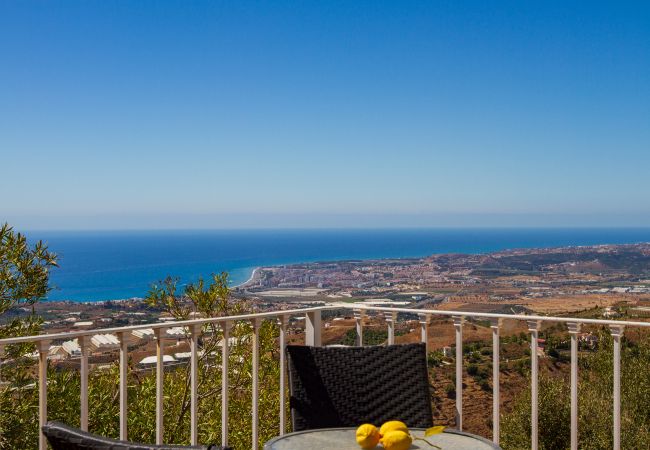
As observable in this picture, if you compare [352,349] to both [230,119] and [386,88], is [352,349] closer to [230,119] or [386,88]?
[386,88]

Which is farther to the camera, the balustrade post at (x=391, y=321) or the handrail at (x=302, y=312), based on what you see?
the balustrade post at (x=391, y=321)

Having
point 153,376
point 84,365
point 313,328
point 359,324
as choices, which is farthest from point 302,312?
point 153,376

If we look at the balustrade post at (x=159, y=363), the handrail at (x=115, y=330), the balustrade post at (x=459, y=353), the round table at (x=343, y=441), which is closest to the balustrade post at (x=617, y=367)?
the balustrade post at (x=459, y=353)

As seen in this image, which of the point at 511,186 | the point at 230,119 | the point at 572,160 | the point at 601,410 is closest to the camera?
the point at 601,410

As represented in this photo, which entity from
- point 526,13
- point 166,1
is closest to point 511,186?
point 526,13

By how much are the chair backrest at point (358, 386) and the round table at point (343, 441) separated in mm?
390

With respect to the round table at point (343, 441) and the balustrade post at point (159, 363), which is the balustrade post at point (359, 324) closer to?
the balustrade post at point (159, 363)

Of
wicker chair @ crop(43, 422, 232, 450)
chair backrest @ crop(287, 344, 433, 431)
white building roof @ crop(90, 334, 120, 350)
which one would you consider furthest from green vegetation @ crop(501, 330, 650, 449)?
wicker chair @ crop(43, 422, 232, 450)

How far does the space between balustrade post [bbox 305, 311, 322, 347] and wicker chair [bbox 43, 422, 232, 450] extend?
2.45 metres

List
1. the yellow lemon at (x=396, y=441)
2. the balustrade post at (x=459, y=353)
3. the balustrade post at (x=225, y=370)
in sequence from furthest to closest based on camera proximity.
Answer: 1. the balustrade post at (x=459, y=353)
2. the balustrade post at (x=225, y=370)
3. the yellow lemon at (x=396, y=441)

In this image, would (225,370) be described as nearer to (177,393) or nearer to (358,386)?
(358,386)

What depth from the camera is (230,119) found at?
20.0 m

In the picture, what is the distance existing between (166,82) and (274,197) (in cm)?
1800

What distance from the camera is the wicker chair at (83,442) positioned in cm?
109
